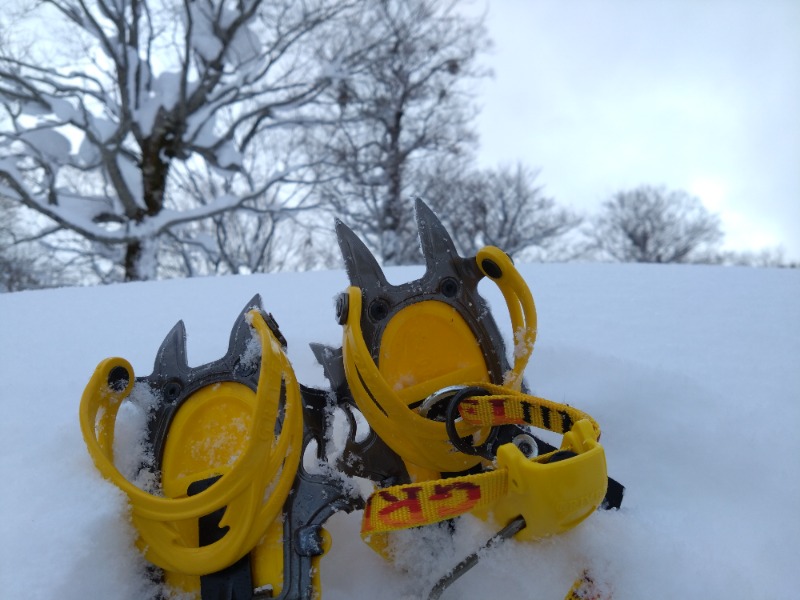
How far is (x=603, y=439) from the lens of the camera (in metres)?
1.12

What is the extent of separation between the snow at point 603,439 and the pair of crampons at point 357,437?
2.4 inches

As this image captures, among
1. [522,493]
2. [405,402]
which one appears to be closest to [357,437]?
[405,402]

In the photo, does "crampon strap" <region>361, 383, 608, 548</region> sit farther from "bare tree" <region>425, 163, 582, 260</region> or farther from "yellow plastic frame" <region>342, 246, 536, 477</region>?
"bare tree" <region>425, 163, 582, 260</region>

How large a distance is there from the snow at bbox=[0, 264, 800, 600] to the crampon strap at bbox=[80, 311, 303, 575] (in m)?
0.04

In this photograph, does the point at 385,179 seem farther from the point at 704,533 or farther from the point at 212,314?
the point at 704,533

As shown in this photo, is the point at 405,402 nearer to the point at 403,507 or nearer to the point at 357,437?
the point at 357,437

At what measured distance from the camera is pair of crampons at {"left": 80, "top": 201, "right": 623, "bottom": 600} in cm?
76

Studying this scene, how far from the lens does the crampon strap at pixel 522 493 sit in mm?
701

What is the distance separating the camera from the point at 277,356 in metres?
0.84

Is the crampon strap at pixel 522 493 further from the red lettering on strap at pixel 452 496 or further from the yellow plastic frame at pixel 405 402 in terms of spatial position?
the yellow plastic frame at pixel 405 402

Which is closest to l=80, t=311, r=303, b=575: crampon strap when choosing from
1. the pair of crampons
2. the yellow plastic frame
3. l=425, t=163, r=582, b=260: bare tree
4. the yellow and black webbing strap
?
the pair of crampons

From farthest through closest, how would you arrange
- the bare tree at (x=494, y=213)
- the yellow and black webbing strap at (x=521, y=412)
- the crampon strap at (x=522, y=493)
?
the bare tree at (x=494, y=213) → the yellow and black webbing strap at (x=521, y=412) → the crampon strap at (x=522, y=493)

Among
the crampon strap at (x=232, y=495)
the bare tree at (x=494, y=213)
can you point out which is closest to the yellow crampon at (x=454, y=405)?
the crampon strap at (x=232, y=495)

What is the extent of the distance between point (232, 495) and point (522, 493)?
407 millimetres
